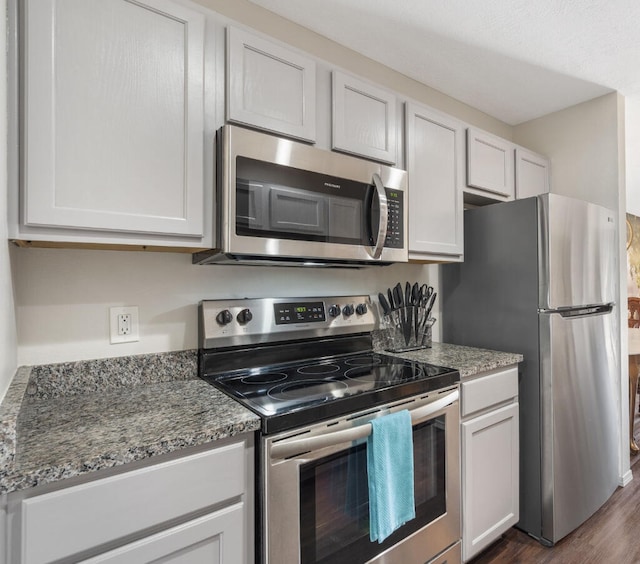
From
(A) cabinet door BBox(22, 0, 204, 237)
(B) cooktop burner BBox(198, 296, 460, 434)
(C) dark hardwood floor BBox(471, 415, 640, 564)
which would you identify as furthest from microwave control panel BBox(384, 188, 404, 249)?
(C) dark hardwood floor BBox(471, 415, 640, 564)

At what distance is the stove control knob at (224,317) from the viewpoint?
1.47 m

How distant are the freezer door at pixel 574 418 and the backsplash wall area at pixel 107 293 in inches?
52.3

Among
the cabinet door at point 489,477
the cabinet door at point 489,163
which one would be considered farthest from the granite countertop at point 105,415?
the cabinet door at point 489,163

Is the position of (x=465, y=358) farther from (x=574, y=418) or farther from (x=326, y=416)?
(x=326, y=416)

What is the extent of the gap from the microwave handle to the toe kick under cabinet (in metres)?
0.68

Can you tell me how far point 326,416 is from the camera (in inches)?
44.6

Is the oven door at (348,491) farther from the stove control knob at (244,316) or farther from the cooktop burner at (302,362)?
the stove control knob at (244,316)

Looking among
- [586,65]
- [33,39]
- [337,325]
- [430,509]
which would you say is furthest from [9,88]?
[586,65]

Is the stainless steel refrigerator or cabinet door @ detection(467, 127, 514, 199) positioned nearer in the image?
the stainless steel refrigerator

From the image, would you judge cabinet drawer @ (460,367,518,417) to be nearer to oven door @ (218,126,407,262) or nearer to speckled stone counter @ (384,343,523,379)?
speckled stone counter @ (384,343,523,379)

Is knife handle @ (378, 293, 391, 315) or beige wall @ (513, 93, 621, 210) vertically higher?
beige wall @ (513, 93, 621, 210)

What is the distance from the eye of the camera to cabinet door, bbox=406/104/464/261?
6.05 ft

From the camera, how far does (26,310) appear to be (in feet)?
3.99

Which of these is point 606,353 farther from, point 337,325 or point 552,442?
point 337,325
